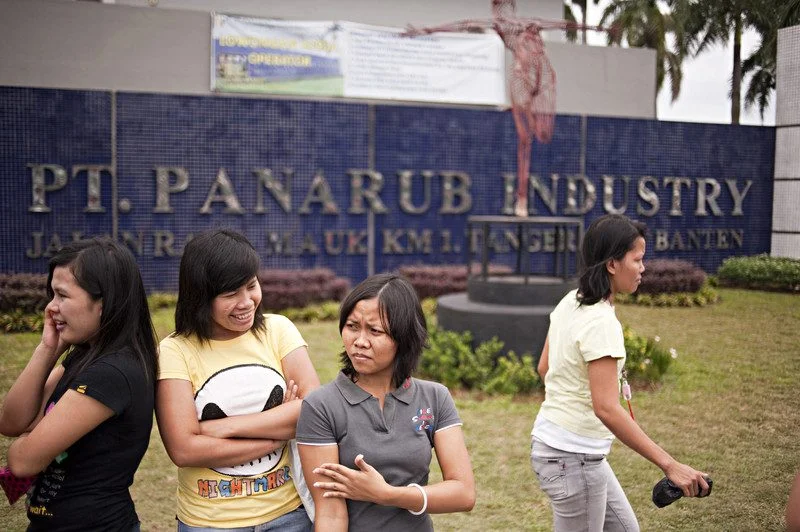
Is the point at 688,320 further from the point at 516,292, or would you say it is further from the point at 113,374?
the point at 113,374

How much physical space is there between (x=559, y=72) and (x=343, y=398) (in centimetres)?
1401

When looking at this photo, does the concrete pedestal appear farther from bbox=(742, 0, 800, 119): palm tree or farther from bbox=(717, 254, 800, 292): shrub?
bbox=(742, 0, 800, 119): palm tree

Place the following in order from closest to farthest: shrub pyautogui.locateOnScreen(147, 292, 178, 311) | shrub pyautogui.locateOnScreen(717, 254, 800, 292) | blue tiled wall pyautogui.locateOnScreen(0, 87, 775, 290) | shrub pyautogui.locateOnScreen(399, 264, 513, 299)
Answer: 1. shrub pyautogui.locateOnScreen(717, 254, 800, 292)
2. shrub pyautogui.locateOnScreen(147, 292, 178, 311)
3. blue tiled wall pyautogui.locateOnScreen(0, 87, 775, 290)
4. shrub pyautogui.locateOnScreen(399, 264, 513, 299)

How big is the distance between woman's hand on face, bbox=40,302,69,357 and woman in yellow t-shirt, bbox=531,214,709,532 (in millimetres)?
1491

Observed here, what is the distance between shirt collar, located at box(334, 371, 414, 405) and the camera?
6.75 ft

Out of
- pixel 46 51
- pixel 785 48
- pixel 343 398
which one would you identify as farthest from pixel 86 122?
pixel 343 398

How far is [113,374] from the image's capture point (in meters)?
2.04

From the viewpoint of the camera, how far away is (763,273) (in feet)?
15.4

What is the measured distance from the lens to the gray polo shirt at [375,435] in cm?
201

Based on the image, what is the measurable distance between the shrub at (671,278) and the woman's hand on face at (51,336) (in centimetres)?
588

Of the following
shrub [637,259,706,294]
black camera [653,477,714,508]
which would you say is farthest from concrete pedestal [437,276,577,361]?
black camera [653,477,714,508]

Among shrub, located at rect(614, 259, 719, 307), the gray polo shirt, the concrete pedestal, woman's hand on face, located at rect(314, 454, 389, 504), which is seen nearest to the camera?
woman's hand on face, located at rect(314, 454, 389, 504)

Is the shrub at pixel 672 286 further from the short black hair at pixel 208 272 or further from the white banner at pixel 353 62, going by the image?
the white banner at pixel 353 62

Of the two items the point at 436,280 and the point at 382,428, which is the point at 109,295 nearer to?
the point at 382,428
